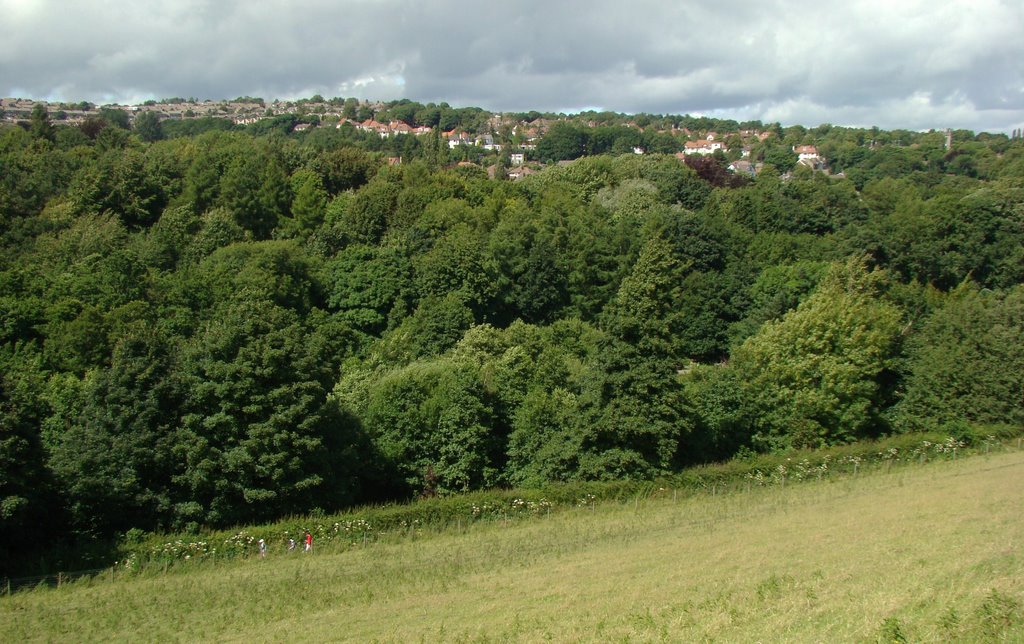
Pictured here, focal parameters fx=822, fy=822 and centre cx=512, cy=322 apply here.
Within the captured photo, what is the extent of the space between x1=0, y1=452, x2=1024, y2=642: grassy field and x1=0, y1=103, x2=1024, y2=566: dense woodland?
5.31 metres

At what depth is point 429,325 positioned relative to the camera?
46.6 meters

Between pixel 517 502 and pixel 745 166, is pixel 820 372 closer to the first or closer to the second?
pixel 517 502

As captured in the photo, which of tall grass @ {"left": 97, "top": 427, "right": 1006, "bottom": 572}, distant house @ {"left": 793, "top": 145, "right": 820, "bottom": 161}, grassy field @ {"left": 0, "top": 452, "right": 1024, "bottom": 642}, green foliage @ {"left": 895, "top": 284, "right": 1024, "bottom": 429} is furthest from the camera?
distant house @ {"left": 793, "top": 145, "right": 820, "bottom": 161}

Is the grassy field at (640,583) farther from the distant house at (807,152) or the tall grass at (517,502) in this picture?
the distant house at (807,152)

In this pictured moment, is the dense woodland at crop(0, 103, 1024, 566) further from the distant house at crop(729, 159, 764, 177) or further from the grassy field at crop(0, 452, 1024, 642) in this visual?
the distant house at crop(729, 159, 764, 177)

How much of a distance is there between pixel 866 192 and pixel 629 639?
285ft

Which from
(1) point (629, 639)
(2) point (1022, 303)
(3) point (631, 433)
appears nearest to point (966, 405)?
(2) point (1022, 303)

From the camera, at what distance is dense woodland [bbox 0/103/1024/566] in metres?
27.2

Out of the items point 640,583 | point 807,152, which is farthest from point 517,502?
point 807,152

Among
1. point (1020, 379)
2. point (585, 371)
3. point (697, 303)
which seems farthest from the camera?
point (697, 303)

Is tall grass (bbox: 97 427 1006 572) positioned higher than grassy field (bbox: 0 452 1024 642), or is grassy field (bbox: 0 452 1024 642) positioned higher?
grassy field (bbox: 0 452 1024 642)

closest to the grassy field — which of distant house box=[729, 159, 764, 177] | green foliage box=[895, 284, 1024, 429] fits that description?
green foliage box=[895, 284, 1024, 429]

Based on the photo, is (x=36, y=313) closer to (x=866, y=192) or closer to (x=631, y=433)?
(x=631, y=433)

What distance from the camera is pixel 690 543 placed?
20969 millimetres
